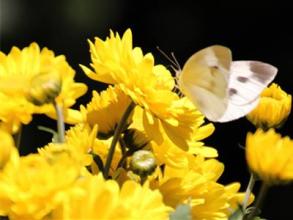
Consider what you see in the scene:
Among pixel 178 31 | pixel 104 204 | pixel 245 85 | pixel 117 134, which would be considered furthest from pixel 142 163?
pixel 178 31

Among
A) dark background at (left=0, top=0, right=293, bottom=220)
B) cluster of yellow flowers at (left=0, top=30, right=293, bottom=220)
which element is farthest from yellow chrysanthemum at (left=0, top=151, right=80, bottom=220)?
dark background at (left=0, top=0, right=293, bottom=220)

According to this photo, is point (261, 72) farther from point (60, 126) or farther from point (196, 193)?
point (60, 126)

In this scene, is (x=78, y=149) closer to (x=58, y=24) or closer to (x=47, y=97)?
(x=47, y=97)

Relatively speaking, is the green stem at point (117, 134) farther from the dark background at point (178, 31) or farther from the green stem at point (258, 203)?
the dark background at point (178, 31)

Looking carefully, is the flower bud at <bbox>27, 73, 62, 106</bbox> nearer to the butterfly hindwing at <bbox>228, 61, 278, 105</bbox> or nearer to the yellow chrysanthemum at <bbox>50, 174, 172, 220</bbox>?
the yellow chrysanthemum at <bbox>50, 174, 172, 220</bbox>

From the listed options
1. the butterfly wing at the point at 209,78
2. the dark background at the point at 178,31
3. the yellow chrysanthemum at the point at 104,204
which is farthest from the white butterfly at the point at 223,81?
the dark background at the point at 178,31

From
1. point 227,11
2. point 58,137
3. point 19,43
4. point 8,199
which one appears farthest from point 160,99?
point 227,11
